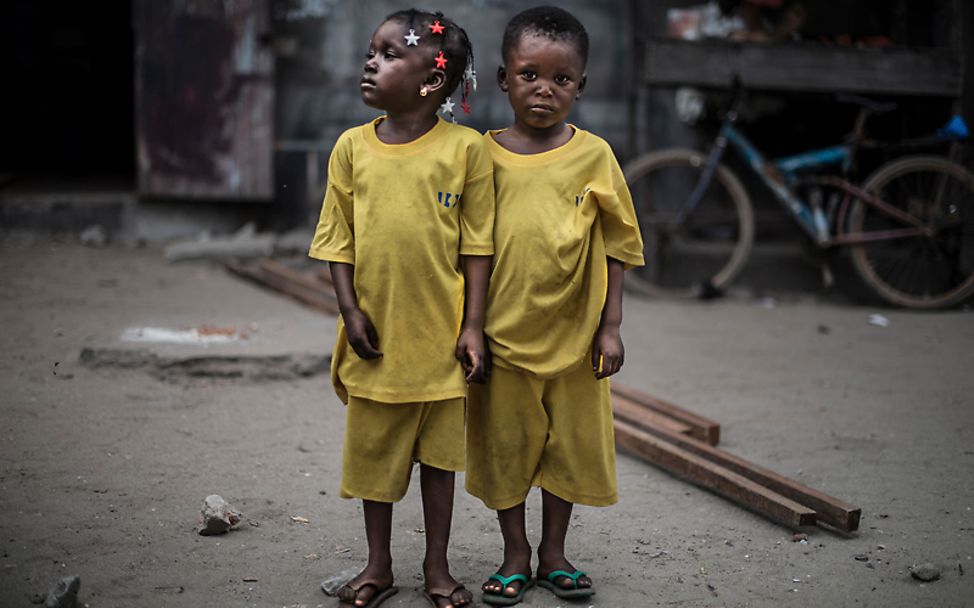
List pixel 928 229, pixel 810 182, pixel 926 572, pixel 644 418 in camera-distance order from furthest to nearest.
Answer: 1. pixel 810 182
2. pixel 928 229
3. pixel 644 418
4. pixel 926 572

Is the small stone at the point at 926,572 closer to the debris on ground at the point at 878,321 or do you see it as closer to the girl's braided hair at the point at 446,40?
the girl's braided hair at the point at 446,40

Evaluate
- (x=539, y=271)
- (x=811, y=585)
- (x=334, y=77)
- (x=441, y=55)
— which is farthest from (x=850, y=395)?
(x=334, y=77)

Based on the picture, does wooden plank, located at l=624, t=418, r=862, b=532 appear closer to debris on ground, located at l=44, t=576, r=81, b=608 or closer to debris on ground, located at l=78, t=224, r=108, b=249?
debris on ground, located at l=44, t=576, r=81, b=608

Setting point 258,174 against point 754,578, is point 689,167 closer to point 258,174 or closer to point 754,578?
point 258,174

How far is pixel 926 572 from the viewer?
2770 mm

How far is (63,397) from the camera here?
3.96 meters

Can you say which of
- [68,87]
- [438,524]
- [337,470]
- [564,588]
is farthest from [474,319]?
[68,87]

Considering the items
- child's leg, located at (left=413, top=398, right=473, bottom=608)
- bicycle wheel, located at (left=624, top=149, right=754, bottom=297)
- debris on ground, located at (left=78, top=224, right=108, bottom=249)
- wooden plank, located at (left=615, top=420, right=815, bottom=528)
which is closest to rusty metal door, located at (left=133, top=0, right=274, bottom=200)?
debris on ground, located at (left=78, top=224, right=108, bottom=249)

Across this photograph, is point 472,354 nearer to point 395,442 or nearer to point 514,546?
point 395,442

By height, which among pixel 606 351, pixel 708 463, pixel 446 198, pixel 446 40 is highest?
pixel 446 40

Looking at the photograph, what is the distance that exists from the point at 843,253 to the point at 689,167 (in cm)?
118

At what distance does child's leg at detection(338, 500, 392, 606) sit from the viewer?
101 inches

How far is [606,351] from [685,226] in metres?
4.56

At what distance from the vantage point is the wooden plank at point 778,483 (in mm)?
3064
